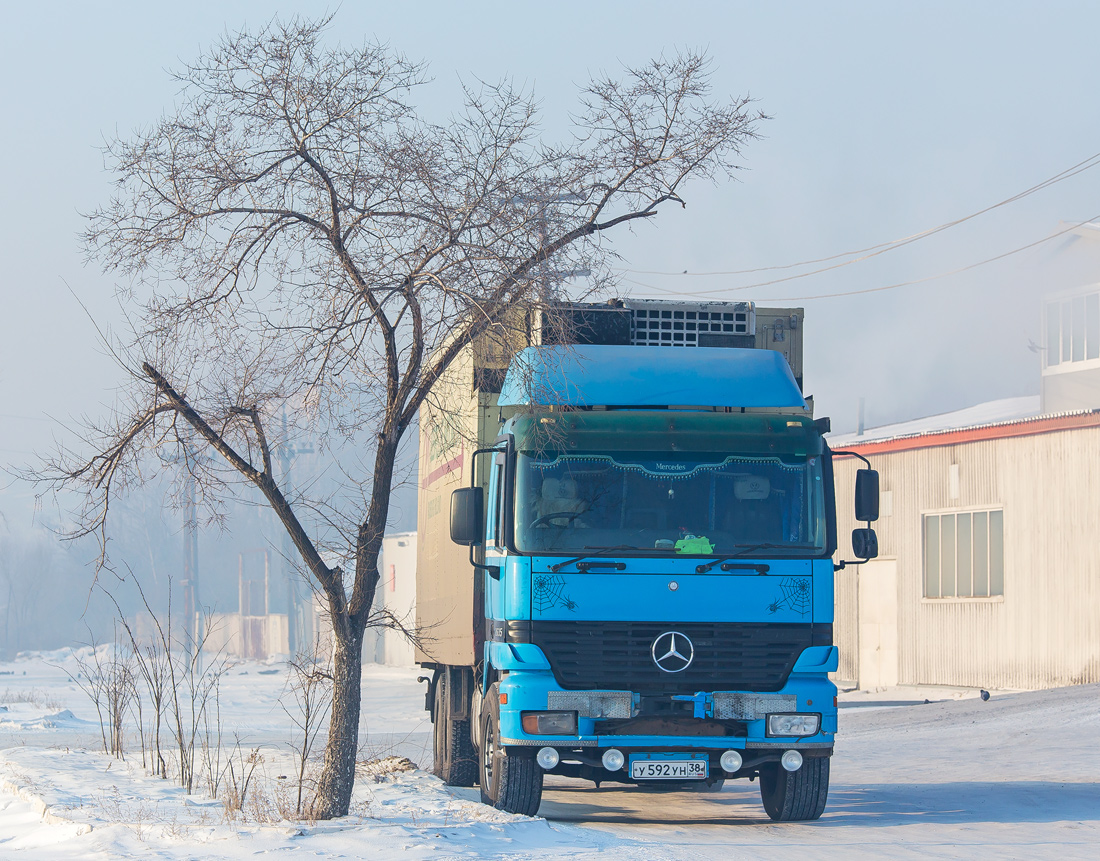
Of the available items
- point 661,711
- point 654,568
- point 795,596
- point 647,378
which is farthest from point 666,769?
point 647,378

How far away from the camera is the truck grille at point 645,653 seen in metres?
9.66

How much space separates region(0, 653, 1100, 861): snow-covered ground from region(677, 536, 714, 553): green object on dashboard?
6.99 ft

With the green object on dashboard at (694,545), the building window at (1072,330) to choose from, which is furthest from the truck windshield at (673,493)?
the building window at (1072,330)

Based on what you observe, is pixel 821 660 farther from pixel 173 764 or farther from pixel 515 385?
pixel 173 764

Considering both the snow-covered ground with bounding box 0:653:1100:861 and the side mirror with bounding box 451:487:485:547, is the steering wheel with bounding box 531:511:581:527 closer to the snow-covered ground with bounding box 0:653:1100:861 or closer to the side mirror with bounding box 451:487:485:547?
the side mirror with bounding box 451:487:485:547

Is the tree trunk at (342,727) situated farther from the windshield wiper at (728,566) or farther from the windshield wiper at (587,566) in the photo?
the windshield wiper at (728,566)

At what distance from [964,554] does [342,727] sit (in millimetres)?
20601

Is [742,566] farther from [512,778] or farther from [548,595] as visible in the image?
[512,778]

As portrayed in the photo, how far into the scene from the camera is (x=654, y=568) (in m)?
9.68

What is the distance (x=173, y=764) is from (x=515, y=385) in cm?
740

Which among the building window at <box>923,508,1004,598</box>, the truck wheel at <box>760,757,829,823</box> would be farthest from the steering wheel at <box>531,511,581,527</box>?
the building window at <box>923,508,1004,598</box>

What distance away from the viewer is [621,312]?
11.5 metres

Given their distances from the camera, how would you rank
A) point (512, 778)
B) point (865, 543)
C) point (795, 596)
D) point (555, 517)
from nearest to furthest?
point (795, 596) → point (555, 517) → point (512, 778) → point (865, 543)

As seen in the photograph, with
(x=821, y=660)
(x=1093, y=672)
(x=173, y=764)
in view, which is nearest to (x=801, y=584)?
(x=821, y=660)
